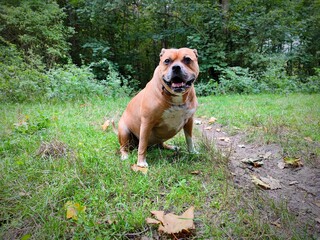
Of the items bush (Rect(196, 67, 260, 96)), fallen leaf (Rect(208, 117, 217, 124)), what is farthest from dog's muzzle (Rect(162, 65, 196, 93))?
bush (Rect(196, 67, 260, 96))

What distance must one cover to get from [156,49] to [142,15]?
209 centimetres

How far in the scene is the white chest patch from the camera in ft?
9.03

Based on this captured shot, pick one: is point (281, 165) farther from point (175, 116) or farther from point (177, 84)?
point (177, 84)

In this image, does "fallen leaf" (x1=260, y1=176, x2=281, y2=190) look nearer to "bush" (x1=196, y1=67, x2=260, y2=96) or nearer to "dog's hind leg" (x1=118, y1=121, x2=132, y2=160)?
"dog's hind leg" (x1=118, y1=121, x2=132, y2=160)

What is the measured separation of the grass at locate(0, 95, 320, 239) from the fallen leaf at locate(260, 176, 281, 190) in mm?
356

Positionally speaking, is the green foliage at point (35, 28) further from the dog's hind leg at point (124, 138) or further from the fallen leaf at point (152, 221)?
the fallen leaf at point (152, 221)

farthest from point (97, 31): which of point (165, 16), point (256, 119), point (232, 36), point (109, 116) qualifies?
point (256, 119)

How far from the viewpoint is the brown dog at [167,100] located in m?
2.64

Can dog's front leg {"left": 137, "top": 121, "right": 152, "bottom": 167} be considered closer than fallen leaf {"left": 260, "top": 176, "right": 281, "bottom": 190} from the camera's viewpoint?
No

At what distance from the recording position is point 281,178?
8.65ft

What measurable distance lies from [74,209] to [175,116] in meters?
1.35

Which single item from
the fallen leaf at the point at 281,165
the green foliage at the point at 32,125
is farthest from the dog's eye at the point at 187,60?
the green foliage at the point at 32,125

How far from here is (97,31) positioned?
1308cm

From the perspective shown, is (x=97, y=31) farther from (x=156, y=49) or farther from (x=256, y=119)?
(x=256, y=119)
